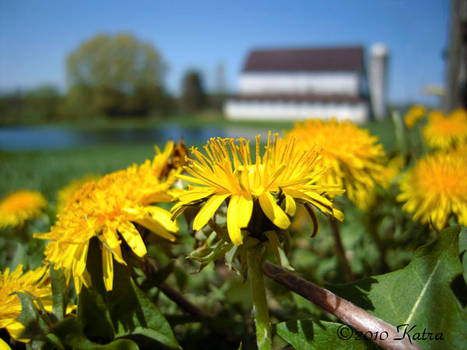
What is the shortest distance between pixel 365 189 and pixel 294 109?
40858 mm

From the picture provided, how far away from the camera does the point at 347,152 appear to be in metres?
1.07

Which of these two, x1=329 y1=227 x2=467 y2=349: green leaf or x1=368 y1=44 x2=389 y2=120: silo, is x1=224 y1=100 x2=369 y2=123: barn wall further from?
x1=329 y1=227 x2=467 y2=349: green leaf

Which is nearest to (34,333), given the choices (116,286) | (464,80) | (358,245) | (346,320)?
(116,286)

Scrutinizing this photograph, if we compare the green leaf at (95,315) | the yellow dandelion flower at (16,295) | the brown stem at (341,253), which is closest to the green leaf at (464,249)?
the brown stem at (341,253)

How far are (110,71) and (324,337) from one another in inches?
1665

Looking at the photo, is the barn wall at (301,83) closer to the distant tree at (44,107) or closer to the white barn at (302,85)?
the white barn at (302,85)

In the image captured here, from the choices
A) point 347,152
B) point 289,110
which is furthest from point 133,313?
point 289,110

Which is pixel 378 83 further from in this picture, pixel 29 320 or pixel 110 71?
pixel 29 320

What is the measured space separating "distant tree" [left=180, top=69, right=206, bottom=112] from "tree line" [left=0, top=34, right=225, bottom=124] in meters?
10.3

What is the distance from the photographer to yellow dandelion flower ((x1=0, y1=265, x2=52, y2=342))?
0.68 m

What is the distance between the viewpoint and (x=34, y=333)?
0.62 m

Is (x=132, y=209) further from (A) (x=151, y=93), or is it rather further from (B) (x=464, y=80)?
(A) (x=151, y=93)

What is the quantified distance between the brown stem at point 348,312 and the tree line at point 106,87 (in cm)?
4172

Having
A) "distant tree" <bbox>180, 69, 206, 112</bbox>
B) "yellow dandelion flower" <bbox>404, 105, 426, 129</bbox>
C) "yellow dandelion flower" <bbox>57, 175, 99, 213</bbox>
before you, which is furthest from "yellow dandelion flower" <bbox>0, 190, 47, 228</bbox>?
"distant tree" <bbox>180, 69, 206, 112</bbox>
